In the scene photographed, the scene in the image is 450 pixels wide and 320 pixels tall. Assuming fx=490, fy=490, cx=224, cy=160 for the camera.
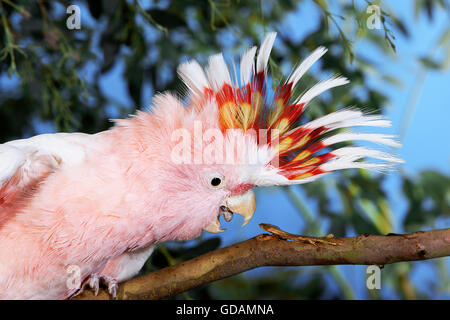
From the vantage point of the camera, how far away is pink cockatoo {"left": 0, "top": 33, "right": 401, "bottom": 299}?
29.6 inches

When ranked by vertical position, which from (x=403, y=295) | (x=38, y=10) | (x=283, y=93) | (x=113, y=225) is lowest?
(x=403, y=295)

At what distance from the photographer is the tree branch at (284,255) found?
0.65m

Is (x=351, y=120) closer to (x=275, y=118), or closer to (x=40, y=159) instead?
(x=275, y=118)

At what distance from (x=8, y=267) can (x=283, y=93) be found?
52 cm

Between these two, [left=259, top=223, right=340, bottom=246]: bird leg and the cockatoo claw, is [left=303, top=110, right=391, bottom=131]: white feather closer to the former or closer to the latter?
[left=259, top=223, right=340, bottom=246]: bird leg

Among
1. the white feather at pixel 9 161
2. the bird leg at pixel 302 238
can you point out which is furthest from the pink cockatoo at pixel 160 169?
the bird leg at pixel 302 238

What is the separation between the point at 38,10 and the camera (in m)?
1.09

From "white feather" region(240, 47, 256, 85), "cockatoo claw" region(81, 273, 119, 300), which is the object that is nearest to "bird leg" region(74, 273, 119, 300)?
"cockatoo claw" region(81, 273, 119, 300)

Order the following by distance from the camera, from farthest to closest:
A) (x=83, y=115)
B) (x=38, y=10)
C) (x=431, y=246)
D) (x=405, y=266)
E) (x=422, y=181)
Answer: (x=405, y=266)
(x=422, y=181)
(x=83, y=115)
(x=38, y=10)
(x=431, y=246)

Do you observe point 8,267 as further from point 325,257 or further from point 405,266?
point 405,266

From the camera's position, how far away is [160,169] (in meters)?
0.76

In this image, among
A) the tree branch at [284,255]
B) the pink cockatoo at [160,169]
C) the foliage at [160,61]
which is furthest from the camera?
the foliage at [160,61]

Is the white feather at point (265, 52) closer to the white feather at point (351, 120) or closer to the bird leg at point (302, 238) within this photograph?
the white feather at point (351, 120)

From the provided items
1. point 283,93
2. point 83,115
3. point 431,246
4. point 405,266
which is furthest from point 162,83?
point 405,266
